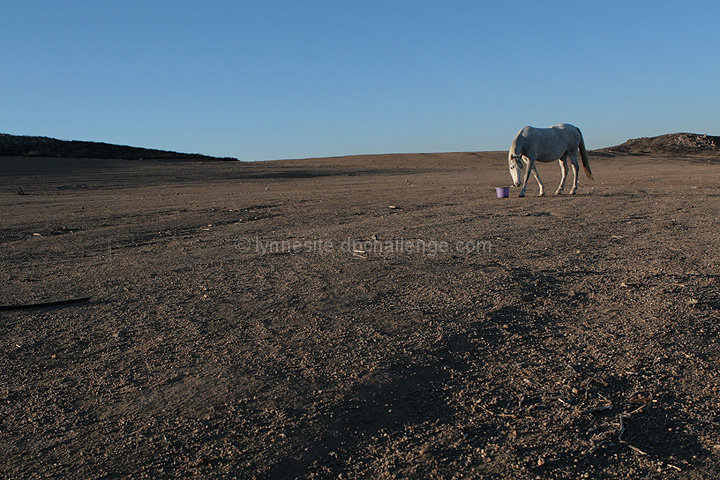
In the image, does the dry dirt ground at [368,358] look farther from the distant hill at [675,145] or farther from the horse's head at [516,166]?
the distant hill at [675,145]

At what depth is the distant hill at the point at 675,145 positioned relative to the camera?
46094 millimetres

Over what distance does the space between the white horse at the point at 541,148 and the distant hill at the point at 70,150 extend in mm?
26425

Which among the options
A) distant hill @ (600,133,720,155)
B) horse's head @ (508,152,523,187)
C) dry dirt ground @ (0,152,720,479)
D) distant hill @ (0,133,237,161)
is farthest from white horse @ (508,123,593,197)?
distant hill @ (600,133,720,155)

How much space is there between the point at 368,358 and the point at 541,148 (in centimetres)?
1159

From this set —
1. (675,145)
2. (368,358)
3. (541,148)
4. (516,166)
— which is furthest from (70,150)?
(675,145)

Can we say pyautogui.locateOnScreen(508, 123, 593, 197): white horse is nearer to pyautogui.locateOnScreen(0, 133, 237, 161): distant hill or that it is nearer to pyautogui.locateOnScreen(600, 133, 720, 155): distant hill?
pyautogui.locateOnScreen(0, 133, 237, 161): distant hill

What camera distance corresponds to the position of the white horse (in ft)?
43.6

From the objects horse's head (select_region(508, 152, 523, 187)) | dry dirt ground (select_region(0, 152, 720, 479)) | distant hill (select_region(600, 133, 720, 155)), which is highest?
distant hill (select_region(600, 133, 720, 155))

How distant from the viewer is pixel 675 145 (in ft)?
156

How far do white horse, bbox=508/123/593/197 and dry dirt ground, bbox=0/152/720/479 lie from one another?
617 cm

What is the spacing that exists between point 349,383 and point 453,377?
55 cm

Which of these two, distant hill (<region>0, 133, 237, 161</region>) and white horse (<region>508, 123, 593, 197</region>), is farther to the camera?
distant hill (<region>0, 133, 237, 161</region>)

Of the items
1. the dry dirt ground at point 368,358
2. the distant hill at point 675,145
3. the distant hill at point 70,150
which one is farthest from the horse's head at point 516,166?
the distant hill at point 675,145

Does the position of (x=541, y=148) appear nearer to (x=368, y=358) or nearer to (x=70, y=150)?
(x=368, y=358)
